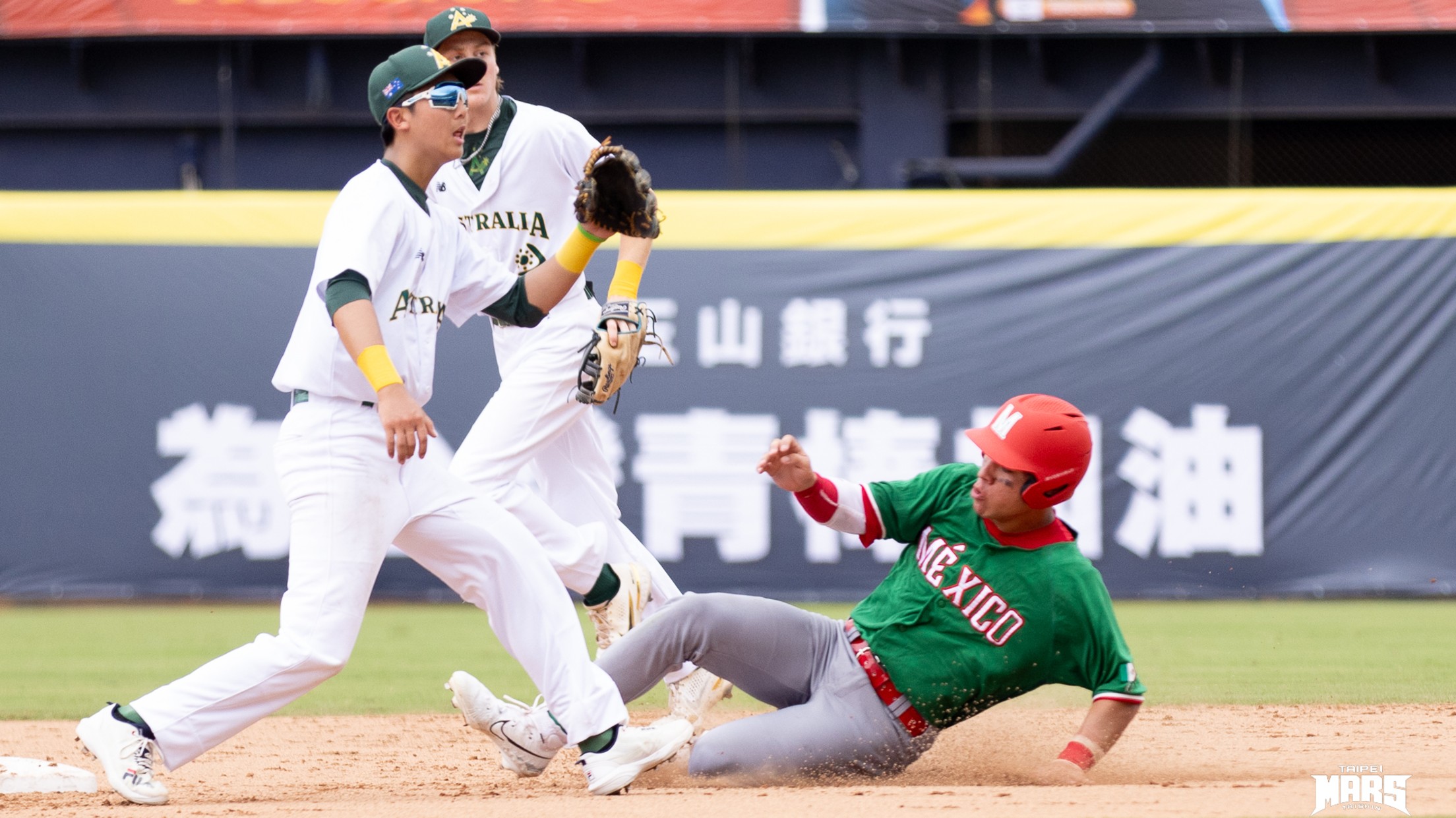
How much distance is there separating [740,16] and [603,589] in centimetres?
710

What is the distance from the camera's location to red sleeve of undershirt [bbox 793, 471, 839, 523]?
11.6ft

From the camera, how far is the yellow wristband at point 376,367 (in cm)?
308

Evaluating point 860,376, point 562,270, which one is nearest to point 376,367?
point 562,270

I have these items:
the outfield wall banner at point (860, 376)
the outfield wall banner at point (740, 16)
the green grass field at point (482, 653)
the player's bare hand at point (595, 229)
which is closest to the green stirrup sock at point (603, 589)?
the player's bare hand at point (595, 229)

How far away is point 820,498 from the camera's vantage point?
3.53 meters

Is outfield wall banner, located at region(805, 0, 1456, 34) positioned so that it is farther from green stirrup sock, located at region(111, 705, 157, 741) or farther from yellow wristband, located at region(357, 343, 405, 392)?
green stirrup sock, located at region(111, 705, 157, 741)

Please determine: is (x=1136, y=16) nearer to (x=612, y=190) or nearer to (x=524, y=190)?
(x=524, y=190)

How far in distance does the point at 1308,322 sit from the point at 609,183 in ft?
19.8

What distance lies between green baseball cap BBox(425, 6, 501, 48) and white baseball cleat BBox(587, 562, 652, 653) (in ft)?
5.21

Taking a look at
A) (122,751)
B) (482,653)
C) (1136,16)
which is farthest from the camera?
(1136,16)

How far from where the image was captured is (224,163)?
11.5 meters

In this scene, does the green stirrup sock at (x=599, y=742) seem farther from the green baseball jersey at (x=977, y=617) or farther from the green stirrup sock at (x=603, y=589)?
the green stirrup sock at (x=603, y=589)

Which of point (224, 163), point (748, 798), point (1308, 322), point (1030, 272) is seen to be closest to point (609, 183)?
point (748, 798)

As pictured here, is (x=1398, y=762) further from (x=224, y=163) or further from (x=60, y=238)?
(x=224, y=163)
